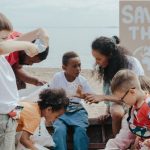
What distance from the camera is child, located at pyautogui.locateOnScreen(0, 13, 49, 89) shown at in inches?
163

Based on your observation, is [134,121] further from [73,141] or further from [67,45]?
[67,45]

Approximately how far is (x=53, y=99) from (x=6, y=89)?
60 cm

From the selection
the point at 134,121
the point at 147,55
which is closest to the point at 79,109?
the point at 134,121

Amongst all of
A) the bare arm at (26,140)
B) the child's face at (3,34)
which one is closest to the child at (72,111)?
the bare arm at (26,140)

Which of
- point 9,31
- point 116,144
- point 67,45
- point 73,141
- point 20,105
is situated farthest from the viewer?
point 67,45

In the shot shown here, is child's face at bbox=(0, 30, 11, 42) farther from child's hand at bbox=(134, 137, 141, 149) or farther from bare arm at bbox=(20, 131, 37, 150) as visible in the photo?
child's hand at bbox=(134, 137, 141, 149)

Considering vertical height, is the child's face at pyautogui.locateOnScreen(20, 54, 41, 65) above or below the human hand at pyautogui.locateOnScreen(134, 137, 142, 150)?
above

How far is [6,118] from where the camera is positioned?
424 cm

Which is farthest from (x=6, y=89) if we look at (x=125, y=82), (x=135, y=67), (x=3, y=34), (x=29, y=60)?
(x=135, y=67)

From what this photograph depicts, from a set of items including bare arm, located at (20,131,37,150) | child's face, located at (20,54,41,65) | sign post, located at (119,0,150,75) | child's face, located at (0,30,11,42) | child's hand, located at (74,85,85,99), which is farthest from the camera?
sign post, located at (119,0,150,75)

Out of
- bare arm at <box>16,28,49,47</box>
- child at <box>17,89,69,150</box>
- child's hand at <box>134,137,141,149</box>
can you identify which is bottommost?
child's hand at <box>134,137,141,149</box>

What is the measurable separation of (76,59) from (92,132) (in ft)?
2.26

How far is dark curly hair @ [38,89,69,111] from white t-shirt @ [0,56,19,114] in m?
0.48

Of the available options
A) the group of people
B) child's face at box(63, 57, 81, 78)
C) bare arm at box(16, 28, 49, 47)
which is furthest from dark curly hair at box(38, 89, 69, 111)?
child's face at box(63, 57, 81, 78)
